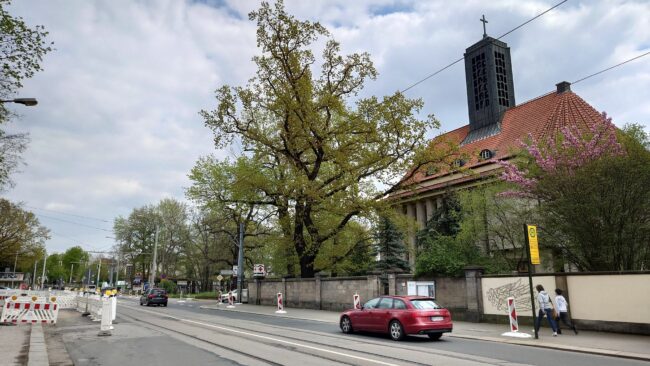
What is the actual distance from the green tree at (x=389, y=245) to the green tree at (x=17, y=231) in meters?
46.7

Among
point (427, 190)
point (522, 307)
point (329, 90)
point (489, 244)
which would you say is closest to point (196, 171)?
point (329, 90)

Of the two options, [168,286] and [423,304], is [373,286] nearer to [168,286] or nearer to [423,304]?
[423,304]

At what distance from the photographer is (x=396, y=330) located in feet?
43.8

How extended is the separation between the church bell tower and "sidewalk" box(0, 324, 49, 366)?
43304 millimetres

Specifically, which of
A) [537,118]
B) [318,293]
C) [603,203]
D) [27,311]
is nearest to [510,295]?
[603,203]

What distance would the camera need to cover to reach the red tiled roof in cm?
3709

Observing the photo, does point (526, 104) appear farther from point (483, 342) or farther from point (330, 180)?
point (483, 342)

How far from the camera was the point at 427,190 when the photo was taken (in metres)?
45.8

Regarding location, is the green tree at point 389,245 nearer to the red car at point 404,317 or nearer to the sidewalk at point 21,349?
the red car at point 404,317

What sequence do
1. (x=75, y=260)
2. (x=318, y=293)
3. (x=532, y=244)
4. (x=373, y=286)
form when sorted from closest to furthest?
A: (x=532, y=244)
(x=373, y=286)
(x=318, y=293)
(x=75, y=260)

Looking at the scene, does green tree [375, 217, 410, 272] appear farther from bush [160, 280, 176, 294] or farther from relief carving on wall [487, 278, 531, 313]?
bush [160, 280, 176, 294]

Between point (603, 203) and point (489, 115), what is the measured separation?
33.9 meters

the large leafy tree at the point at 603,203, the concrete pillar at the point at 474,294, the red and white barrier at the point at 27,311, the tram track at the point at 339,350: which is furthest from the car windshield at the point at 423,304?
the red and white barrier at the point at 27,311

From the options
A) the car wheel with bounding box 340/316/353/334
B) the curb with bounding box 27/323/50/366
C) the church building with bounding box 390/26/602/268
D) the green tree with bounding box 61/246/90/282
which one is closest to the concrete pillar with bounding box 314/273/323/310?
the church building with bounding box 390/26/602/268
